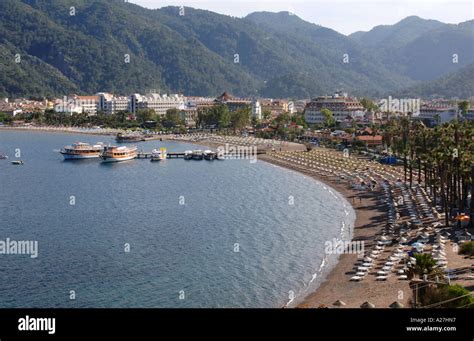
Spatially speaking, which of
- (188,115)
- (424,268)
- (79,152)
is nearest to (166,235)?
(424,268)

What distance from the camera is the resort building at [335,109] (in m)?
125

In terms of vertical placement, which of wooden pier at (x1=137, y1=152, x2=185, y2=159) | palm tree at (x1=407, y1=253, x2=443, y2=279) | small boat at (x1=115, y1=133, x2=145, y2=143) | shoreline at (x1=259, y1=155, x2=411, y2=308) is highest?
small boat at (x1=115, y1=133, x2=145, y2=143)

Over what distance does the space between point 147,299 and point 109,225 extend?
646 inches

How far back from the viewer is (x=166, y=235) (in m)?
38.4

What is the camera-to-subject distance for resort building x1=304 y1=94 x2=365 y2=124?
125m

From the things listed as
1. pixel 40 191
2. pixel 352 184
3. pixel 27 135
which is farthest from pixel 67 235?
pixel 27 135

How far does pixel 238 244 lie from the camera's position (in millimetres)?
35719

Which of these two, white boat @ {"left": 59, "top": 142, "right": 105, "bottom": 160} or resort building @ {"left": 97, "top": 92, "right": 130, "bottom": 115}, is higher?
resort building @ {"left": 97, "top": 92, "right": 130, "bottom": 115}

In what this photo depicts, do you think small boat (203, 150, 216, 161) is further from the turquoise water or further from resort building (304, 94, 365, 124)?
resort building (304, 94, 365, 124)

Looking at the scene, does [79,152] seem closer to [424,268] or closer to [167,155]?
[167,155]

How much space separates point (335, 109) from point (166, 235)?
9260cm

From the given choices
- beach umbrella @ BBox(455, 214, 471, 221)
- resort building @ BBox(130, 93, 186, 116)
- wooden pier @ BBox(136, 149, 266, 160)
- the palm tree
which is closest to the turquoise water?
the palm tree

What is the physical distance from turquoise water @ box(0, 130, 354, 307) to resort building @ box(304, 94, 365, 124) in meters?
56.2
